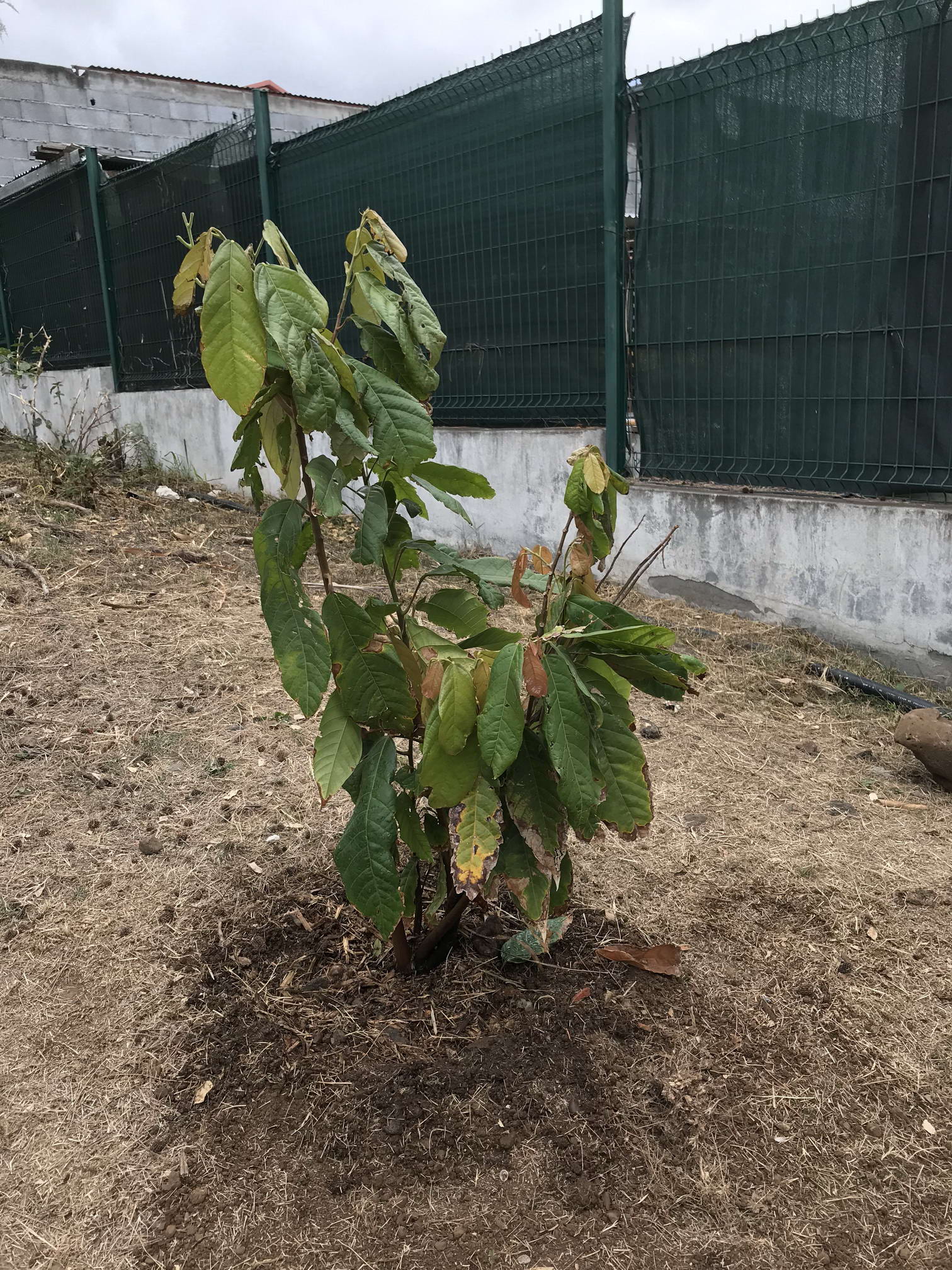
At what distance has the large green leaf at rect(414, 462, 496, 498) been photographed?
1.78m

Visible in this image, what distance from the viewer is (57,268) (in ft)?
32.6

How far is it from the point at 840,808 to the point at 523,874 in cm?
176

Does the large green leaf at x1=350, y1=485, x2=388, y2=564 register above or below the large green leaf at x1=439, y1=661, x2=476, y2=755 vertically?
above

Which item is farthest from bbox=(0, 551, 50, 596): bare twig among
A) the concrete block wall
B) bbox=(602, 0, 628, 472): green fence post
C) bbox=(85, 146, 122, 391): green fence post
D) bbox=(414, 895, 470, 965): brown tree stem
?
the concrete block wall

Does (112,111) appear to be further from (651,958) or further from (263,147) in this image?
(651,958)

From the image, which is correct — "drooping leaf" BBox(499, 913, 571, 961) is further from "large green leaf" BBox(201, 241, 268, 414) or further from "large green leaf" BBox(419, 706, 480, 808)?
"large green leaf" BBox(201, 241, 268, 414)

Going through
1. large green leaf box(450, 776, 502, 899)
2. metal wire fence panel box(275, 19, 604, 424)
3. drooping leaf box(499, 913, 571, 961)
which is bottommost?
drooping leaf box(499, 913, 571, 961)

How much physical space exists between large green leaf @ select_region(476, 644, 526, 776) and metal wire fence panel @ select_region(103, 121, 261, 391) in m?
6.58

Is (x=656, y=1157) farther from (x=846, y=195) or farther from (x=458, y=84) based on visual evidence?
(x=458, y=84)

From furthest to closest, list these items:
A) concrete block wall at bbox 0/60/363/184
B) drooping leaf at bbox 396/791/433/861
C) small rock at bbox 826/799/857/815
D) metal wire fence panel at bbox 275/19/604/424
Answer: concrete block wall at bbox 0/60/363/184, metal wire fence panel at bbox 275/19/604/424, small rock at bbox 826/799/857/815, drooping leaf at bbox 396/791/433/861

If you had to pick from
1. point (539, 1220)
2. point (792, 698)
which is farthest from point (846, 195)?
point (539, 1220)

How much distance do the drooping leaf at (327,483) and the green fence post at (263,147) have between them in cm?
607

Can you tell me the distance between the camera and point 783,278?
14.3 feet

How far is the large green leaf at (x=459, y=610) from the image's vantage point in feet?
6.26
